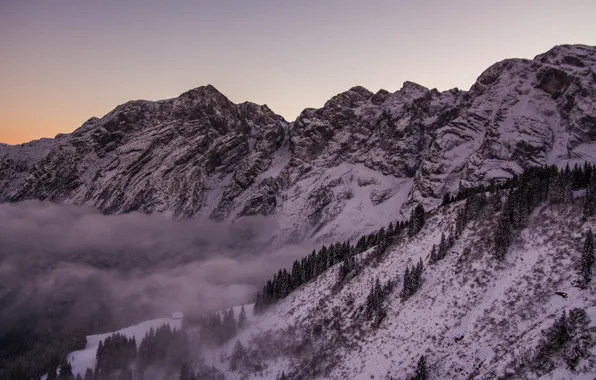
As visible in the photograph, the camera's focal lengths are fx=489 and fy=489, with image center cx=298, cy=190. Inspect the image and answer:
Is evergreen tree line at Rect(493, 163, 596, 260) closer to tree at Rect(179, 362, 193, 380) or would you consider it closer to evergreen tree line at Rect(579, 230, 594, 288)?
evergreen tree line at Rect(579, 230, 594, 288)

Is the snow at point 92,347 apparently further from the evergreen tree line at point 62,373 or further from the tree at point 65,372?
the evergreen tree line at point 62,373

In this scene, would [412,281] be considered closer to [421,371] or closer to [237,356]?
[421,371]

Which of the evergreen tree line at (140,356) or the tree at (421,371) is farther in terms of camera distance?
the evergreen tree line at (140,356)

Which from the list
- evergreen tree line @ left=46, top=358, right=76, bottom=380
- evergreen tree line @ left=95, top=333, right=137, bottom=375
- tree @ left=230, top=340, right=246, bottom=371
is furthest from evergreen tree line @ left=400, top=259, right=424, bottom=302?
evergreen tree line @ left=46, top=358, right=76, bottom=380

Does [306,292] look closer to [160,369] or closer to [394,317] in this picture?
[394,317]

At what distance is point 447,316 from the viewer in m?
84.5

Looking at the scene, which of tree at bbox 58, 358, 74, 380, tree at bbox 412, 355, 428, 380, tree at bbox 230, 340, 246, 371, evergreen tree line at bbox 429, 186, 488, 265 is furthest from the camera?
tree at bbox 58, 358, 74, 380

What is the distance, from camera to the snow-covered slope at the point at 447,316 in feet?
235

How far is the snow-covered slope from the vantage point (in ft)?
235

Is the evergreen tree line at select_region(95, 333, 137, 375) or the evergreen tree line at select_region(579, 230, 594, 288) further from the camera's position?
the evergreen tree line at select_region(95, 333, 137, 375)

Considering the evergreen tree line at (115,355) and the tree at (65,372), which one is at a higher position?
the evergreen tree line at (115,355)

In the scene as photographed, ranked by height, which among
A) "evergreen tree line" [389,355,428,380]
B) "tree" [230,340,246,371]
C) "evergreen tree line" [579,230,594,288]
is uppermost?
"evergreen tree line" [579,230,594,288]

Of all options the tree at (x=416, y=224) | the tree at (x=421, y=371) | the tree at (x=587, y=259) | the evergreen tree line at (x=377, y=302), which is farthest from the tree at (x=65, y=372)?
the tree at (x=587, y=259)

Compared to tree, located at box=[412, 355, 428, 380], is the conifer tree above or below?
below
